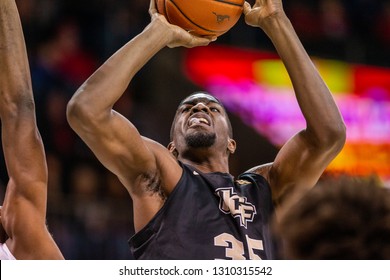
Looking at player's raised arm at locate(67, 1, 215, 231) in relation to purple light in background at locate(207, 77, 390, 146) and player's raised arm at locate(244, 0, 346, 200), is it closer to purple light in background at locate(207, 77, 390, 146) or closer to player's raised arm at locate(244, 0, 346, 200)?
player's raised arm at locate(244, 0, 346, 200)

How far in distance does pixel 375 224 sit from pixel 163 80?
29.0ft

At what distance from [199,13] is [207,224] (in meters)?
1.07

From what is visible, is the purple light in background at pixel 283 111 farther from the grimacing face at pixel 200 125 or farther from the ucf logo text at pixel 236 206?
the ucf logo text at pixel 236 206

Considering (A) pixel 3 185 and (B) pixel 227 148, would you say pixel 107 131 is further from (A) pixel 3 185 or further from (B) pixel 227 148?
(A) pixel 3 185

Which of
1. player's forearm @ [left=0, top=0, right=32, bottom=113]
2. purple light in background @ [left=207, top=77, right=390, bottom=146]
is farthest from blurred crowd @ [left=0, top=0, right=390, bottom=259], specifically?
player's forearm @ [left=0, top=0, right=32, bottom=113]

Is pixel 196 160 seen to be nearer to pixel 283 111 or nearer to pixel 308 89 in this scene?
pixel 308 89

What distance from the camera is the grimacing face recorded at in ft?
14.5

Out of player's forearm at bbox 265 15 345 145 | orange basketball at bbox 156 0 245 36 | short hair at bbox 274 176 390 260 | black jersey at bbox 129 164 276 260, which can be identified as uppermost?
short hair at bbox 274 176 390 260

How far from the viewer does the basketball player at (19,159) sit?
10.5ft

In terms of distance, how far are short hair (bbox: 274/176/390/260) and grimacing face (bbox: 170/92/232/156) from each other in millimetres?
2746

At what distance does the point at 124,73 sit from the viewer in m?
3.81

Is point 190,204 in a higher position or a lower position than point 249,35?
higher

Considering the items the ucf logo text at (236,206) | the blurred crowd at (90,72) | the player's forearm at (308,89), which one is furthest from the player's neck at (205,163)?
the blurred crowd at (90,72)
